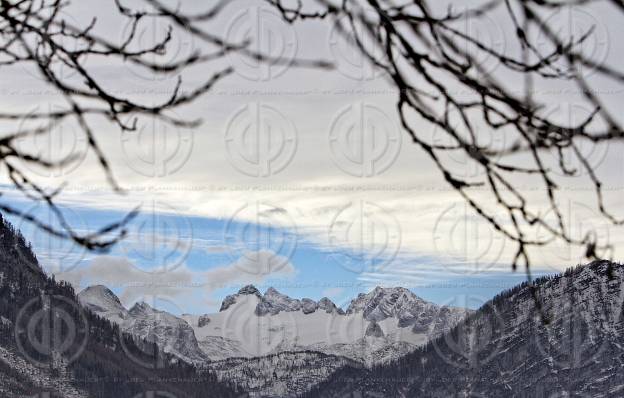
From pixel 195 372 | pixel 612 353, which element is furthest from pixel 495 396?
pixel 195 372

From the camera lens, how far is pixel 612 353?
180 m

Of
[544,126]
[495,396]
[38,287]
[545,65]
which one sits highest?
[545,65]

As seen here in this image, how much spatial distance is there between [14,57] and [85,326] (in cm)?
17093

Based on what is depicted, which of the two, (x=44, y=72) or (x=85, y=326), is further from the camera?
(x=85, y=326)

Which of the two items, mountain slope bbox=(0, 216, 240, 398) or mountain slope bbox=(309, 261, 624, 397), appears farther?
mountain slope bbox=(309, 261, 624, 397)

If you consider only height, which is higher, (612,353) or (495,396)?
(612,353)

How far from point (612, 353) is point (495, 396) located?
2715cm

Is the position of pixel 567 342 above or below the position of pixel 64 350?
below

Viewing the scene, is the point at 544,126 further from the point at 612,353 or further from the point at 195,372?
the point at 612,353

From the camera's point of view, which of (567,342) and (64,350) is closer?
(64,350)

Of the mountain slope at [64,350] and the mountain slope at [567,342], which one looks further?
the mountain slope at [567,342]

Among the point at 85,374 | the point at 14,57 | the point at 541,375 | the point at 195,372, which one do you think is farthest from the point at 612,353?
the point at 14,57

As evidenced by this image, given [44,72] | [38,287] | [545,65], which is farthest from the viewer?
[38,287]

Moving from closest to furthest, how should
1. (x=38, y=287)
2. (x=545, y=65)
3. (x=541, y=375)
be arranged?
(x=545, y=65)
(x=38, y=287)
(x=541, y=375)
